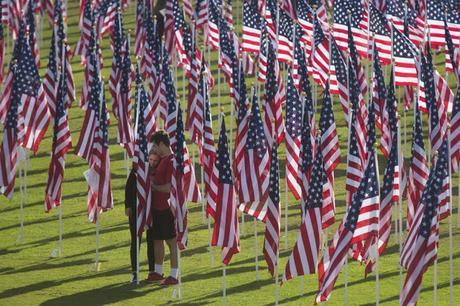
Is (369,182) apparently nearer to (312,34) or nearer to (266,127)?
(266,127)

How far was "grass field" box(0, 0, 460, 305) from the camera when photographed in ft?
98.7

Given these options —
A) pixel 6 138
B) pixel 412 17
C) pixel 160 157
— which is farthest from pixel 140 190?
pixel 412 17

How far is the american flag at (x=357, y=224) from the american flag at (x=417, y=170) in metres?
1.57

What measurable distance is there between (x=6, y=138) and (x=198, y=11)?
11158mm

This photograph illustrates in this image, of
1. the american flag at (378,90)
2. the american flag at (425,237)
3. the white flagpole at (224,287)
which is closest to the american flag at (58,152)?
the white flagpole at (224,287)

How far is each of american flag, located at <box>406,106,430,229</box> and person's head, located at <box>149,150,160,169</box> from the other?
4761 mm

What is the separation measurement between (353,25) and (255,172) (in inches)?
370

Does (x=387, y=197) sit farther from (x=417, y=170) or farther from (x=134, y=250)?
(x=134, y=250)

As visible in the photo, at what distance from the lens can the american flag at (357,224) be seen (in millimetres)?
26625

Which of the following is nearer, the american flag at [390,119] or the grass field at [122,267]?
the grass field at [122,267]

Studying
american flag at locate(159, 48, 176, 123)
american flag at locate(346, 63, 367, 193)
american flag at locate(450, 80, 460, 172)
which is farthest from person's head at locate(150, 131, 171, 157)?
american flag at locate(450, 80, 460, 172)

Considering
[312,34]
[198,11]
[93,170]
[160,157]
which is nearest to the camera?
[160,157]

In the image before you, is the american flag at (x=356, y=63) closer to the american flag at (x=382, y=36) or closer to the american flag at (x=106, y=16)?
the american flag at (x=382, y=36)

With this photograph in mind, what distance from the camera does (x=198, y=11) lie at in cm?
4447
